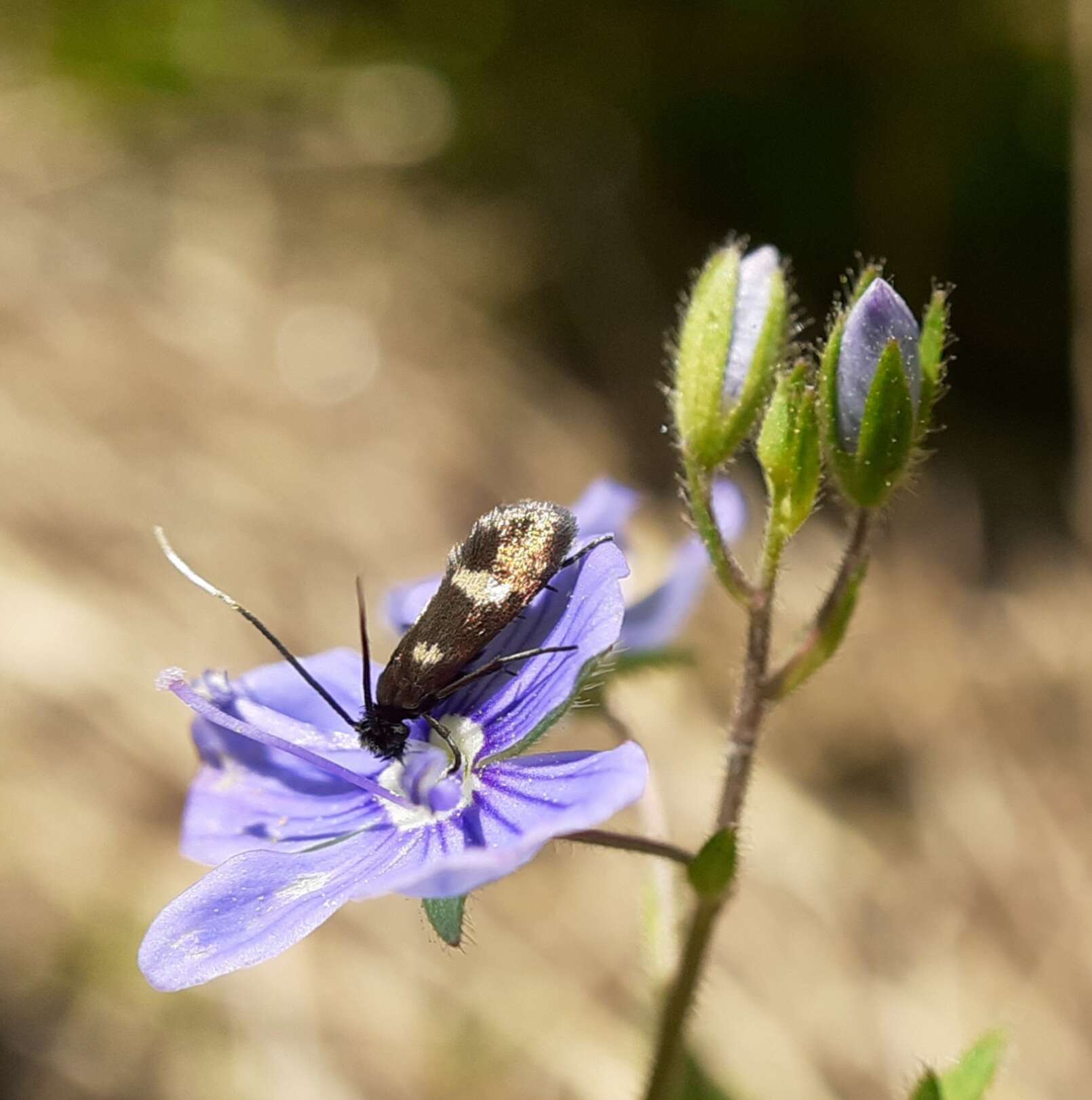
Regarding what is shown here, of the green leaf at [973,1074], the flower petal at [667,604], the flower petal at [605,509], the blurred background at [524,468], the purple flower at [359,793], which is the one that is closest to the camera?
the purple flower at [359,793]

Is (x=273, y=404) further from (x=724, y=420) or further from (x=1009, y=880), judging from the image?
(x=724, y=420)

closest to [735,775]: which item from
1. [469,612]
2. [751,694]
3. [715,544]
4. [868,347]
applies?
[751,694]

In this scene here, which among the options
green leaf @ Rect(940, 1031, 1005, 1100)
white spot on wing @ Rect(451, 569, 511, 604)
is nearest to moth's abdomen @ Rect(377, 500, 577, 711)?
white spot on wing @ Rect(451, 569, 511, 604)

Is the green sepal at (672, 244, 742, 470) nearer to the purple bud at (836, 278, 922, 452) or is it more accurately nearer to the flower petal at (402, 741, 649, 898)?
the purple bud at (836, 278, 922, 452)

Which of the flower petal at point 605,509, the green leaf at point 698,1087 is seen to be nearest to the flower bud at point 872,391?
the flower petal at point 605,509

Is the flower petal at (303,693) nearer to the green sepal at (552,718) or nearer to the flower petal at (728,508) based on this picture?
the green sepal at (552,718)
